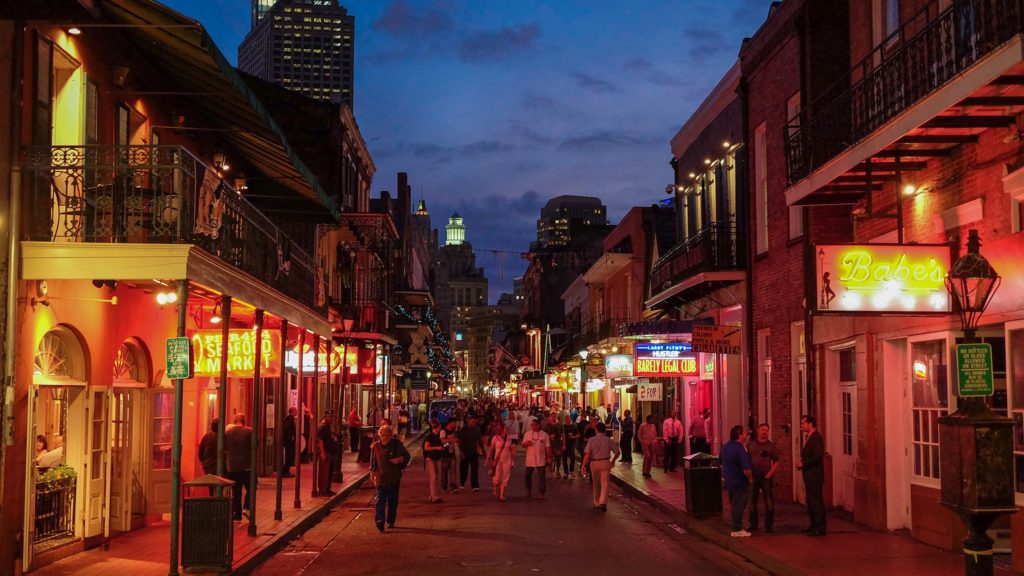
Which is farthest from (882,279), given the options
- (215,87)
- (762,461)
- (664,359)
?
(664,359)

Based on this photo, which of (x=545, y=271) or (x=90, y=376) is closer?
(x=90, y=376)

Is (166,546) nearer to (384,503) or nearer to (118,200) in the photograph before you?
(384,503)

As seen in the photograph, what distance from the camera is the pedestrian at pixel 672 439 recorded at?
29.4m

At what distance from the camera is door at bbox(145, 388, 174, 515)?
17.7 m

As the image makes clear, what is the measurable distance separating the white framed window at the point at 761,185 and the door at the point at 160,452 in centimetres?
1229

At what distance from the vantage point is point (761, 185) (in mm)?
23562

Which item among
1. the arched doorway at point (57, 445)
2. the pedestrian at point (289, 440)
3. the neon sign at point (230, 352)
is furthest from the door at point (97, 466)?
the pedestrian at point (289, 440)

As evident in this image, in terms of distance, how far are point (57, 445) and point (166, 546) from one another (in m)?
2.07

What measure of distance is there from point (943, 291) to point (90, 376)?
11.0 meters

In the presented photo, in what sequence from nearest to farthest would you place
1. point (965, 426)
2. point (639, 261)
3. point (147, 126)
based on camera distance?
point (965, 426) < point (147, 126) < point (639, 261)

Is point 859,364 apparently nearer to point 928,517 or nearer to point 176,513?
point 928,517

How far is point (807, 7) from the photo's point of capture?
1989cm

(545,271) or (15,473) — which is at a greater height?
(545,271)

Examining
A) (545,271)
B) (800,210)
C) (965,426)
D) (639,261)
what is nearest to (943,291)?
(965,426)
